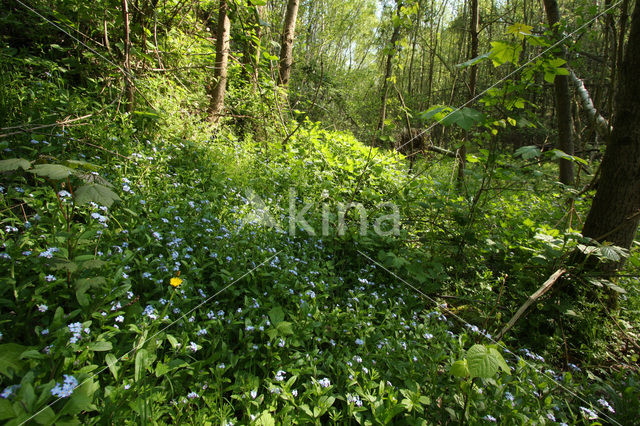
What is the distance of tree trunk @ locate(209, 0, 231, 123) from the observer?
13.9 ft

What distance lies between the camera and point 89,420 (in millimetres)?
1032

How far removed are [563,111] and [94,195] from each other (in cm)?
589

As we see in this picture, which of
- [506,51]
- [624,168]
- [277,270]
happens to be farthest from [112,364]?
[624,168]

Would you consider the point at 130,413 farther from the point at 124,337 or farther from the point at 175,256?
the point at 175,256

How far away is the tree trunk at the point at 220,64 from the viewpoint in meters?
4.23

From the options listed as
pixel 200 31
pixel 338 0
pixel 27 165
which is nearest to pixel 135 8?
pixel 200 31

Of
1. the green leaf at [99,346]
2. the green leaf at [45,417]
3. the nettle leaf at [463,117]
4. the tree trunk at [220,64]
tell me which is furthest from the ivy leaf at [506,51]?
the tree trunk at [220,64]

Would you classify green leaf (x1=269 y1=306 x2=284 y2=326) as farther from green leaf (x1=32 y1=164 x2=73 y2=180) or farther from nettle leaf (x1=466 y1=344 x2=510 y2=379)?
green leaf (x1=32 y1=164 x2=73 y2=180)

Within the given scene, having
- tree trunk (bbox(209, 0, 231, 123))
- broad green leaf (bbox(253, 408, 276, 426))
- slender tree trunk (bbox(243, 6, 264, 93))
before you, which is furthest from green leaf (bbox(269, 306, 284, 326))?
tree trunk (bbox(209, 0, 231, 123))

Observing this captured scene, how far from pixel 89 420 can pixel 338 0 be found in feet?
77.4

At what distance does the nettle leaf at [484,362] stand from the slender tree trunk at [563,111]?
4615mm

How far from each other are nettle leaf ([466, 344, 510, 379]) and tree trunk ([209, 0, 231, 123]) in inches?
172

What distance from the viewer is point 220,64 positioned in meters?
4.36

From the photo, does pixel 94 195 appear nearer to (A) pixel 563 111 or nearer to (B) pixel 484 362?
(B) pixel 484 362
